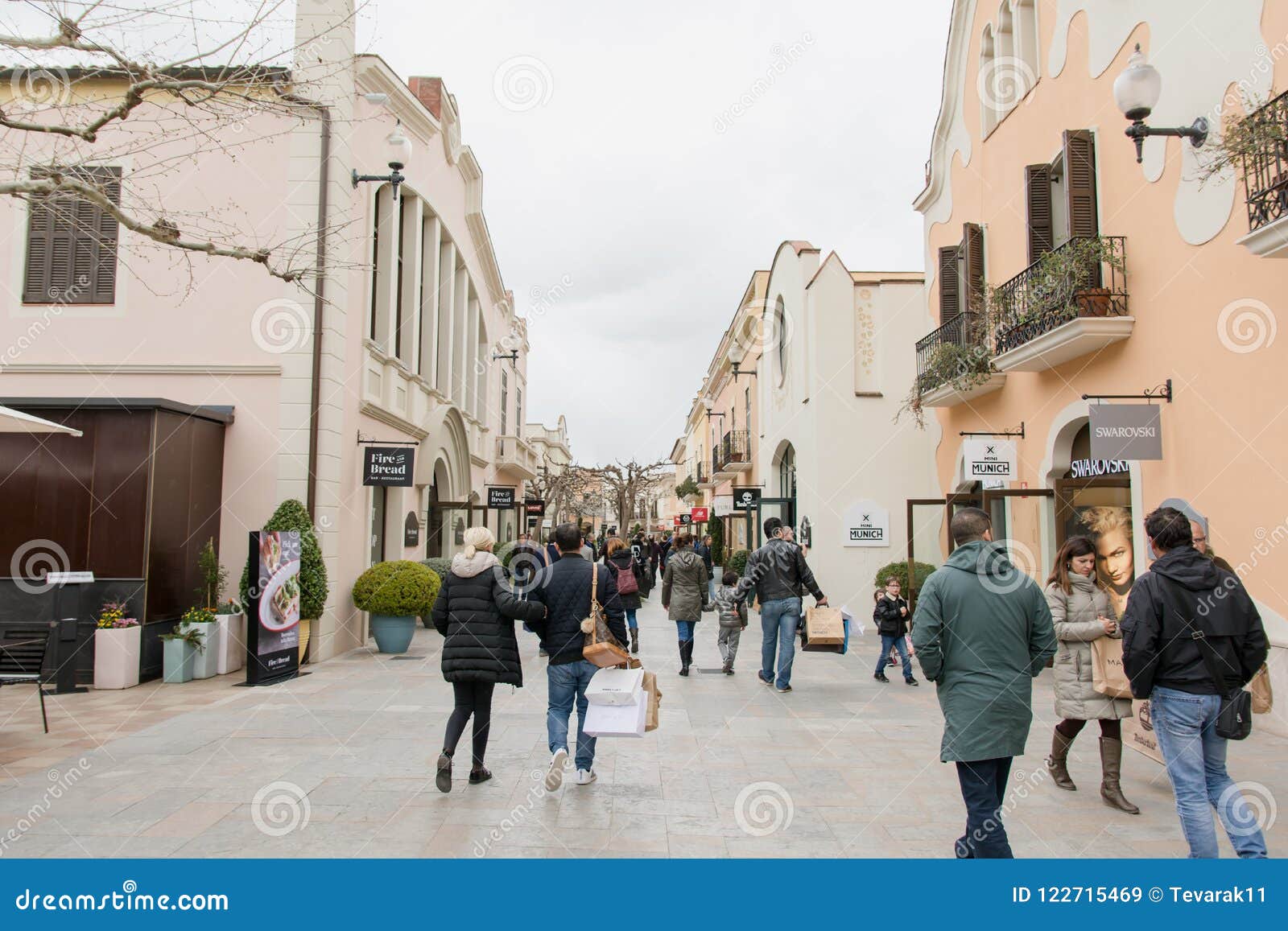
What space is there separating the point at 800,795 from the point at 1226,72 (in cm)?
777

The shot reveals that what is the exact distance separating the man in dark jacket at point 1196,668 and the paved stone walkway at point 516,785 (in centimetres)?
73

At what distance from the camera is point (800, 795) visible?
5781 mm

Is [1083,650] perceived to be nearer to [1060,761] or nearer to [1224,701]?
[1060,761]

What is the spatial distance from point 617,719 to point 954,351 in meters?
10.1

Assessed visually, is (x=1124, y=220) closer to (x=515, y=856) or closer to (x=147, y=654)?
(x=515, y=856)

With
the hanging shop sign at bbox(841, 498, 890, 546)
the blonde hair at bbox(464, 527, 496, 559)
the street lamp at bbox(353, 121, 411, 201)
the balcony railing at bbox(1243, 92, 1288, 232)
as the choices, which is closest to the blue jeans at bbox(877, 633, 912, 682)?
the balcony railing at bbox(1243, 92, 1288, 232)

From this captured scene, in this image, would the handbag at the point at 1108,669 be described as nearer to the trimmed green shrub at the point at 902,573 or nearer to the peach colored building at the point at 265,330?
the trimmed green shrub at the point at 902,573

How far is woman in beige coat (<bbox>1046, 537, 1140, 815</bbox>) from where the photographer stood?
18.2 ft

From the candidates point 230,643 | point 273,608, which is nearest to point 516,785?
point 273,608

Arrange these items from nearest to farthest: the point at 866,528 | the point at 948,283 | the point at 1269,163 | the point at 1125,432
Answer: the point at 1269,163 < the point at 1125,432 < the point at 948,283 < the point at 866,528

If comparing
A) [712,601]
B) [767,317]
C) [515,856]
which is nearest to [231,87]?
[515,856]

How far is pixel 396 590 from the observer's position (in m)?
12.6

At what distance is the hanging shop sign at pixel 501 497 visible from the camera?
21.8 meters

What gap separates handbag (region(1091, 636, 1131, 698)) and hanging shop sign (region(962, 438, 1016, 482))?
21.7 feet
